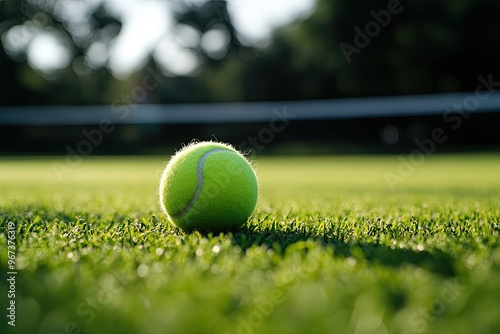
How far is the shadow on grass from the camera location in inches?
83.2

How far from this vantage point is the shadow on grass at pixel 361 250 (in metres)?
2.11

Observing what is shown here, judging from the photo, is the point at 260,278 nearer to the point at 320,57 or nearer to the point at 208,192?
the point at 208,192

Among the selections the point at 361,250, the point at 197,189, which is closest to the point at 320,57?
the point at 197,189

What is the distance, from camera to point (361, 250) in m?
2.37

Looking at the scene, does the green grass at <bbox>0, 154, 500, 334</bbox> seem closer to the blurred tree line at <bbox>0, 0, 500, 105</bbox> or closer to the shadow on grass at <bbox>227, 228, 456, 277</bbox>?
the shadow on grass at <bbox>227, 228, 456, 277</bbox>

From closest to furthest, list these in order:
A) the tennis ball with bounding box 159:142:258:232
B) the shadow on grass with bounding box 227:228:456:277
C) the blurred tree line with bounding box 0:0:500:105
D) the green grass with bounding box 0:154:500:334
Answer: the green grass with bounding box 0:154:500:334, the shadow on grass with bounding box 227:228:456:277, the tennis ball with bounding box 159:142:258:232, the blurred tree line with bounding box 0:0:500:105

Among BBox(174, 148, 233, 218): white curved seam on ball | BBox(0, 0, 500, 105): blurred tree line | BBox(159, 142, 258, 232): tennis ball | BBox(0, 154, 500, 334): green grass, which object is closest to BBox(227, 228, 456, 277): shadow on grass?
BBox(0, 154, 500, 334): green grass

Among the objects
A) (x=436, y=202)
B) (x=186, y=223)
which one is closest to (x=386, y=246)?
(x=186, y=223)

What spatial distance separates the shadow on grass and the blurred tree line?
25.6 m

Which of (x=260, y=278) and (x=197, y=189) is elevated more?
(x=260, y=278)

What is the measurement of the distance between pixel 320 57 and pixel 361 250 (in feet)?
94.9

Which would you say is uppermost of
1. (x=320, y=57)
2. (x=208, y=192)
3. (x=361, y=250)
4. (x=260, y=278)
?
(x=260, y=278)

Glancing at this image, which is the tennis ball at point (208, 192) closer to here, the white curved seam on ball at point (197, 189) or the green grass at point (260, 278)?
the white curved seam on ball at point (197, 189)

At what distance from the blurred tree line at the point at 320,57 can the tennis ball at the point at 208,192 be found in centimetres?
2531
